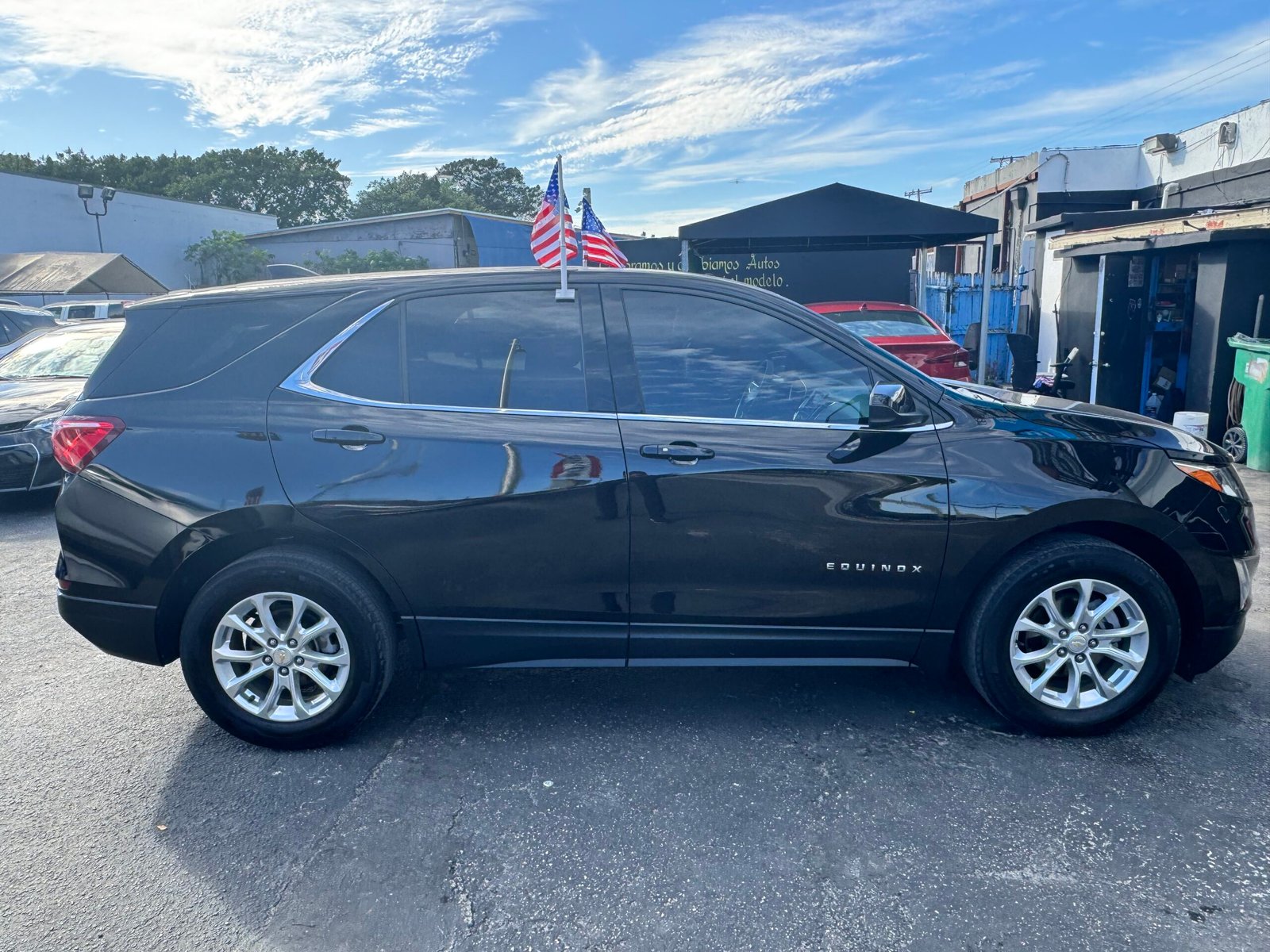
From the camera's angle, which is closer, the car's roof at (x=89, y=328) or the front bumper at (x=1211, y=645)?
the front bumper at (x=1211, y=645)

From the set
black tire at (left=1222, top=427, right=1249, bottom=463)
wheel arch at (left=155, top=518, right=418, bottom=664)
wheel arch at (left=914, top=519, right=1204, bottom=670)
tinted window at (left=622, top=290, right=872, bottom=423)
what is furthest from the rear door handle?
black tire at (left=1222, top=427, right=1249, bottom=463)

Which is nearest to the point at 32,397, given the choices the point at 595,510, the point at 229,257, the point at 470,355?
the point at 470,355

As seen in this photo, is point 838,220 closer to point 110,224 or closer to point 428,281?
point 428,281

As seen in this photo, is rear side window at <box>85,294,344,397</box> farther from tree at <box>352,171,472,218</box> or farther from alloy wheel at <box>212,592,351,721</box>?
tree at <box>352,171,472,218</box>

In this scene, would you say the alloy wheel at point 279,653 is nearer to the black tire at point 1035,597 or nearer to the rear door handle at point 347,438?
the rear door handle at point 347,438

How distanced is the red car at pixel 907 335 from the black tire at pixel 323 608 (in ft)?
20.7

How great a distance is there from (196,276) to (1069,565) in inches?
1497

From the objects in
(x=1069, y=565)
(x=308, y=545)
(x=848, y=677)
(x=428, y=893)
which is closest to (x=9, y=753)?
(x=308, y=545)

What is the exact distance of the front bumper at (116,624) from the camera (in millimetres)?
3293

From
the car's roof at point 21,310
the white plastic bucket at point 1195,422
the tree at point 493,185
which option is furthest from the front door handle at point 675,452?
the tree at point 493,185

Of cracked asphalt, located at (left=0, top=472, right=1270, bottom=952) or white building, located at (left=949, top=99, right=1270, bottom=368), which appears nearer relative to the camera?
cracked asphalt, located at (left=0, top=472, right=1270, bottom=952)

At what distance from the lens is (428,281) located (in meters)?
3.43

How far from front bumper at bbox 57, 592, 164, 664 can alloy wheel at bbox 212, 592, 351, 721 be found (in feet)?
0.99

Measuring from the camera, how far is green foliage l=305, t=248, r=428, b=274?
97.0ft
